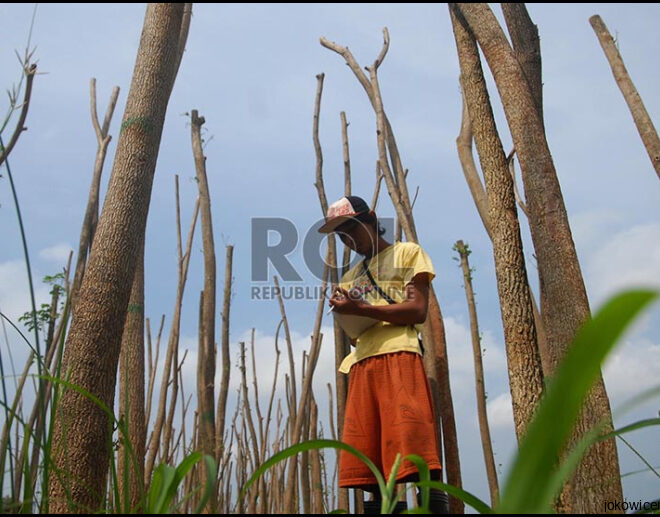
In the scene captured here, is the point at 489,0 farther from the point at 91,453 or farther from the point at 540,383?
the point at 91,453

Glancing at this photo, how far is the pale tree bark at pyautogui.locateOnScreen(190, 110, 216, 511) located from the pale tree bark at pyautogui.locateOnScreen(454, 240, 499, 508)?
1.47m

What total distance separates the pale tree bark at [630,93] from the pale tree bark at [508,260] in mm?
2138

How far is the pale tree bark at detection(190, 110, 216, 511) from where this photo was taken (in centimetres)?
336

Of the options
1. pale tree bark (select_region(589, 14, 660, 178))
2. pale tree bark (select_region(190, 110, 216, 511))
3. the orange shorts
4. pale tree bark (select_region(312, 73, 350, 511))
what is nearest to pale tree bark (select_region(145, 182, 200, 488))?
pale tree bark (select_region(190, 110, 216, 511))

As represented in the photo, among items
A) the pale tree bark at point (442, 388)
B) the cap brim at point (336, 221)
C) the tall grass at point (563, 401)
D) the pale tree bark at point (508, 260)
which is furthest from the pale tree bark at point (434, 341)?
the tall grass at point (563, 401)

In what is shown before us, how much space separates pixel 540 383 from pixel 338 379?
1071 mm

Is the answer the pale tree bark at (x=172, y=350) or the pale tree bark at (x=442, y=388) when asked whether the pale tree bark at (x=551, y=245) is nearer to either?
the pale tree bark at (x=442, y=388)

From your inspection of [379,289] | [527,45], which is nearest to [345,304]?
[379,289]

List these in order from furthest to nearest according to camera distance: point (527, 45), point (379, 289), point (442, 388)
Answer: point (442, 388) < point (527, 45) < point (379, 289)

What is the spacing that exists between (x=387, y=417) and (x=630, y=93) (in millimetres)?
3324

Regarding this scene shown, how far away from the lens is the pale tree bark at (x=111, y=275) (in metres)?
1.31

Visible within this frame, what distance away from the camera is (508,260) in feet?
6.06

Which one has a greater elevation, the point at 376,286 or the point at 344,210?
the point at 344,210

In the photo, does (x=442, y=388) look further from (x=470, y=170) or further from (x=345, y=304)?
(x=470, y=170)
